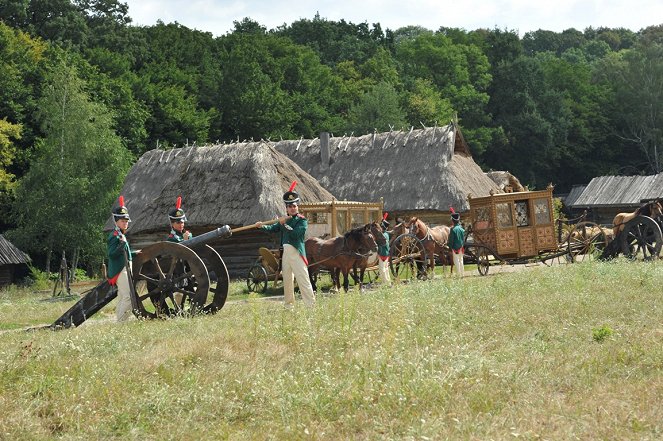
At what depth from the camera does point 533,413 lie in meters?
7.20

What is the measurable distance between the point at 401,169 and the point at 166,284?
2147 centimetres

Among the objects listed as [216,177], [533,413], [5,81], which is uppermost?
[5,81]

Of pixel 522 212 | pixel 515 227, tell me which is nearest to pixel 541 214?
pixel 522 212

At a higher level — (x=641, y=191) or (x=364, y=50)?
(x=364, y=50)

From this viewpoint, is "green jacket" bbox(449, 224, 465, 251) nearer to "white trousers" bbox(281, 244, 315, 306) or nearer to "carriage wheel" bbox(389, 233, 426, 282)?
"carriage wheel" bbox(389, 233, 426, 282)

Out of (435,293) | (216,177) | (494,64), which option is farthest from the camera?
(494,64)

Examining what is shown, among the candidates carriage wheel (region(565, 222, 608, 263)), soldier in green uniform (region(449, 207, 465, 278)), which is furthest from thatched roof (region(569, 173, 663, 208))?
soldier in green uniform (region(449, 207, 465, 278))

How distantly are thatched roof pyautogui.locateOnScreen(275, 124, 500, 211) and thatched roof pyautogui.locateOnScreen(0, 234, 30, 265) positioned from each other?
10787mm

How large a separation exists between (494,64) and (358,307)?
63723 mm

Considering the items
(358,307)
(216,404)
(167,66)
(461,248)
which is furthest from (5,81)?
(216,404)

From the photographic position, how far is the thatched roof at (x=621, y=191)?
48375mm

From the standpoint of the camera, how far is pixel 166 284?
40.8 ft

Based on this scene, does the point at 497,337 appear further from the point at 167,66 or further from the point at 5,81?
the point at 167,66

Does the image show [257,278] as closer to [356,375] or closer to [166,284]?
[166,284]
